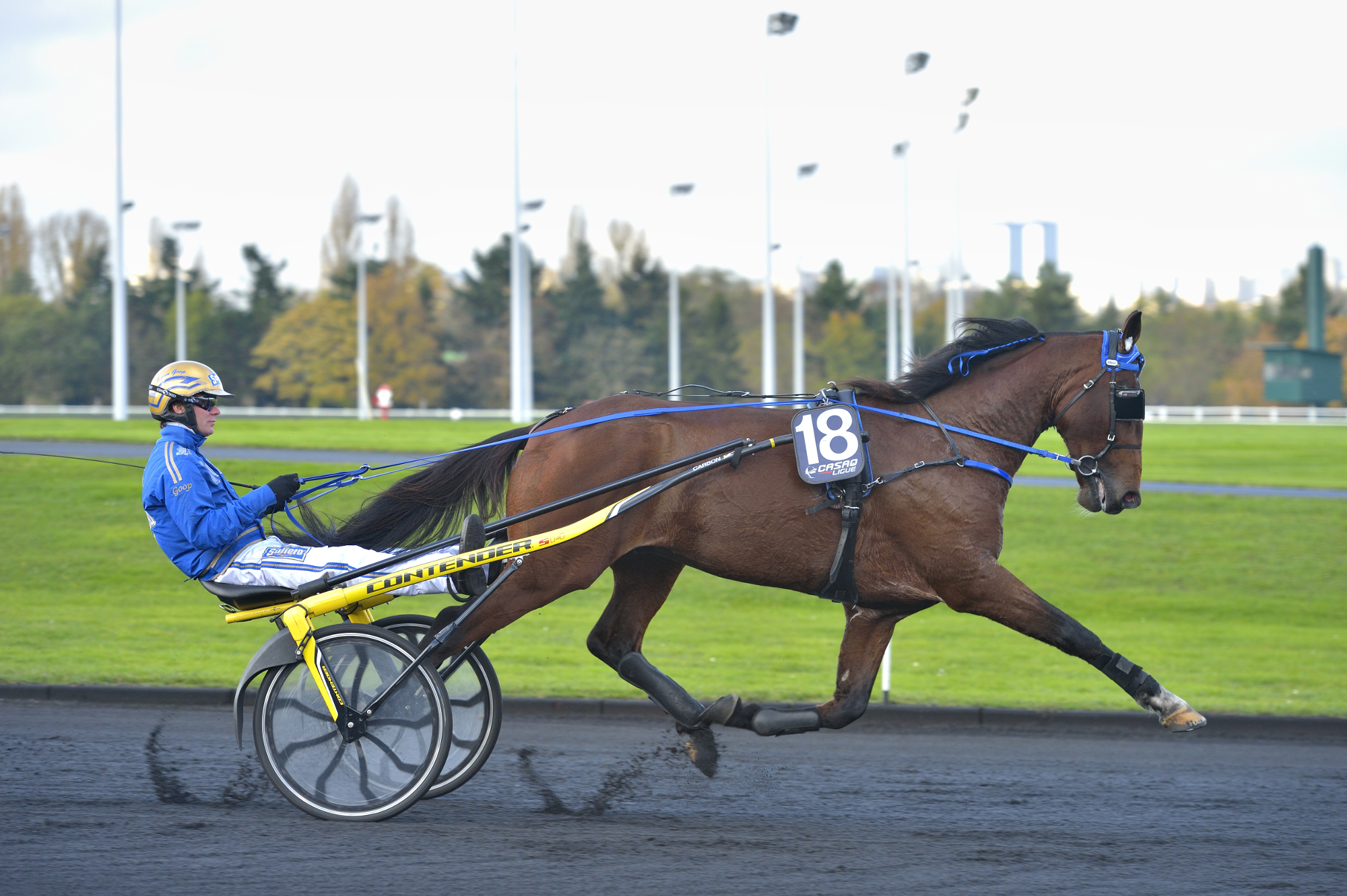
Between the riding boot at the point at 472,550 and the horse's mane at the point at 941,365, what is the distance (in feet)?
4.85

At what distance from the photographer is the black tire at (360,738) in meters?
4.58

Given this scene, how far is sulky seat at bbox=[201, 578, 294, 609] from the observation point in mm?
4668

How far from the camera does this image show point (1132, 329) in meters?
4.88

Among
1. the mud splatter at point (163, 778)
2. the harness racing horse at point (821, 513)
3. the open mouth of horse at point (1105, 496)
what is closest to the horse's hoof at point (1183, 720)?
the harness racing horse at point (821, 513)

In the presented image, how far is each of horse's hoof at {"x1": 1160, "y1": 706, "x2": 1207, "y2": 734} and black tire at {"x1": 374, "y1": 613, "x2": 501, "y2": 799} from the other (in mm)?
2317

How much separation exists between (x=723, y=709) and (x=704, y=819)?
41 cm

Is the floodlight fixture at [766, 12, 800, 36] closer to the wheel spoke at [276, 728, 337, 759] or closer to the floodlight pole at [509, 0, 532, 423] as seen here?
the floodlight pole at [509, 0, 532, 423]

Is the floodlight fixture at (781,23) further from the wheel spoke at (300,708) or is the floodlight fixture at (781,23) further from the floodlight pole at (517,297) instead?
the wheel spoke at (300,708)

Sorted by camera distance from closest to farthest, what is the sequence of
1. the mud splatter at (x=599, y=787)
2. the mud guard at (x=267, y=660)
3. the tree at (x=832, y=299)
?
the mud guard at (x=267, y=660) → the mud splatter at (x=599, y=787) → the tree at (x=832, y=299)

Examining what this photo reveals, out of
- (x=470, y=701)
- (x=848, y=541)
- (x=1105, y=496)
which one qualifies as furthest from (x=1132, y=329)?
(x=470, y=701)

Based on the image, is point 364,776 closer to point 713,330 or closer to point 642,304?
point 713,330

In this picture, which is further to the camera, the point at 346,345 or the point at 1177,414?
the point at 346,345

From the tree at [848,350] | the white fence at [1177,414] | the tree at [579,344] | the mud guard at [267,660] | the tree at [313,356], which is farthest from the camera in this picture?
the tree at [848,350]

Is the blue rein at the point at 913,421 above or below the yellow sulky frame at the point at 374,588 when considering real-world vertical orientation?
above
